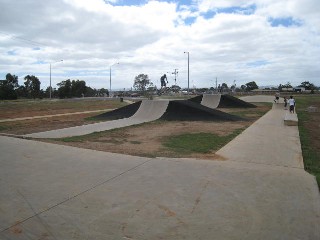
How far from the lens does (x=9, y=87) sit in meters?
79.8

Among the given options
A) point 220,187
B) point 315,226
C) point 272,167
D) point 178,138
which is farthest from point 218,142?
point 315,226

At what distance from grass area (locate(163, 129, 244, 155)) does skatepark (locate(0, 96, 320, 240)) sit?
1278mm

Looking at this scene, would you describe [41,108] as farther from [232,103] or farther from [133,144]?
[133,144]

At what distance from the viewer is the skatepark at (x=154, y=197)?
4074mm

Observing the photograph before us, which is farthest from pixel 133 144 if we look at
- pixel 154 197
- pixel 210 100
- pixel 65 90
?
pixel 65 90

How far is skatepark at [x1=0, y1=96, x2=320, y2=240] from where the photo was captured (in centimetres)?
407

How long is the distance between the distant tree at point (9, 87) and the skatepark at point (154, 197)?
2920 inches

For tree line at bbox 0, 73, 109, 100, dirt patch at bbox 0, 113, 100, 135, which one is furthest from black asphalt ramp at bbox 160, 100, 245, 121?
tree line at bbox 0, 73, 109, 100

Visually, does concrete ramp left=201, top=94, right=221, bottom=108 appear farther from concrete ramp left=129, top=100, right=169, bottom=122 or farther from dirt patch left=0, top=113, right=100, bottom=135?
dirt patch left=0, top=113, right=100, bottom=135

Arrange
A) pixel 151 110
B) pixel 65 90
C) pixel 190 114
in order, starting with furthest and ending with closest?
pixel 65 90 → pixel 151 110 → pixel 190 114

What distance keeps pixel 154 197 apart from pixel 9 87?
83.6 meters

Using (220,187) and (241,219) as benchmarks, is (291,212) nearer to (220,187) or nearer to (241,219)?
(241,219)

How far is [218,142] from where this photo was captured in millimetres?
11109

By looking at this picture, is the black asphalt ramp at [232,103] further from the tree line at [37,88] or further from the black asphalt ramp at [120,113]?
the tree line at [37,88]
